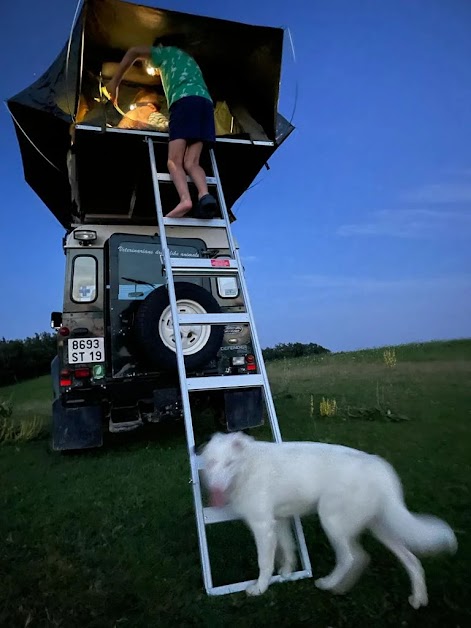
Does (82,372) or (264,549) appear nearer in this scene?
(264,549)

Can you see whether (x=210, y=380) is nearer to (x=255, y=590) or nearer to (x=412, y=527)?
(x=255, y=590)

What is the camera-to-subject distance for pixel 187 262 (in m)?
4.01

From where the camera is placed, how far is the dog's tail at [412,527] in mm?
2422

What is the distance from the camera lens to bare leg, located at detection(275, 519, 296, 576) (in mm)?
2886

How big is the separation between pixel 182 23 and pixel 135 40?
0.60m

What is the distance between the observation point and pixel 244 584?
2707 millimetres

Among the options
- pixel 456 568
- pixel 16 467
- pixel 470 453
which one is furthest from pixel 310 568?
pixel 16 467

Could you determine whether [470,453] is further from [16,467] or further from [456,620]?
[16,467]

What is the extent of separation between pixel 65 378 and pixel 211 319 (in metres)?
2.97

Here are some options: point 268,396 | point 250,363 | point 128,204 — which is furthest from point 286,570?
point 128,204

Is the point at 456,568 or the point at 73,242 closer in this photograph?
the point at 456,568

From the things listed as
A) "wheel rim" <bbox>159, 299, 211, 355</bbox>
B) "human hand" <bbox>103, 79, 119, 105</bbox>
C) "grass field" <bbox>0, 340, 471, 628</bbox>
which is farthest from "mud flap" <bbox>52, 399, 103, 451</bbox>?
"human hand" <bbox>103, 79, 119, 105</bbox>

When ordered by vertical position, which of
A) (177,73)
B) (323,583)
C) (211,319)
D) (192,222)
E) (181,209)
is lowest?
(323,583)

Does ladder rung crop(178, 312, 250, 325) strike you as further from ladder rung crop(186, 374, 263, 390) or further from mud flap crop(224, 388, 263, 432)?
mud flap crop(224, 388, 263, 432)
